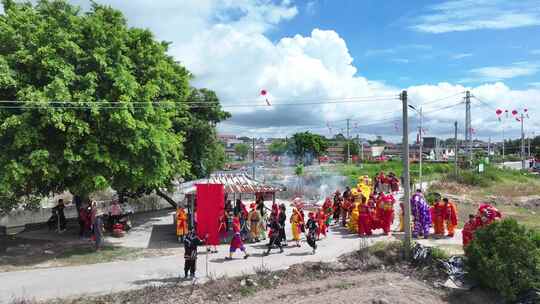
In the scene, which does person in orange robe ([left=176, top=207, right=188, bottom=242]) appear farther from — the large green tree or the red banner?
the red banner

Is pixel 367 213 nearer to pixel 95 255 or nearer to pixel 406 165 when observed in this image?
pixel 406 165

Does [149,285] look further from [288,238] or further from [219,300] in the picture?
[288,238]

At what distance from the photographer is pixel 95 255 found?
1647 cm

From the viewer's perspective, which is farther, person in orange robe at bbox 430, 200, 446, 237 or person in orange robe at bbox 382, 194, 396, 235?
person in orange robe at bbox 382, 194, 396, 235

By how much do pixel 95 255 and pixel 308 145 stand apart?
72.8m

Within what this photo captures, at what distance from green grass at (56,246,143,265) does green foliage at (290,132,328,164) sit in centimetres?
7114

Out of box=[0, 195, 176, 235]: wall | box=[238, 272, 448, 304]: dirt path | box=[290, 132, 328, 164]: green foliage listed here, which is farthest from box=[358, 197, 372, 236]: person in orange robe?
box=[290, 132, 328, 164]: green foliage

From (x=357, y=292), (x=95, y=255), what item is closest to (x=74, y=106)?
(x=95, y=255)

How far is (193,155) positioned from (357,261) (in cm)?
1475

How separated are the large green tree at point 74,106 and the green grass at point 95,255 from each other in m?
2.31

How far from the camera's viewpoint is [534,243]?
1177cm

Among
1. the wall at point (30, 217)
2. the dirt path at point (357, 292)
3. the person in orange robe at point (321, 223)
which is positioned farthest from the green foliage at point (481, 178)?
the dirt path at point (357, 292)

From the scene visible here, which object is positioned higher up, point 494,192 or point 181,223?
point 181,223

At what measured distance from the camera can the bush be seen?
436 inches
